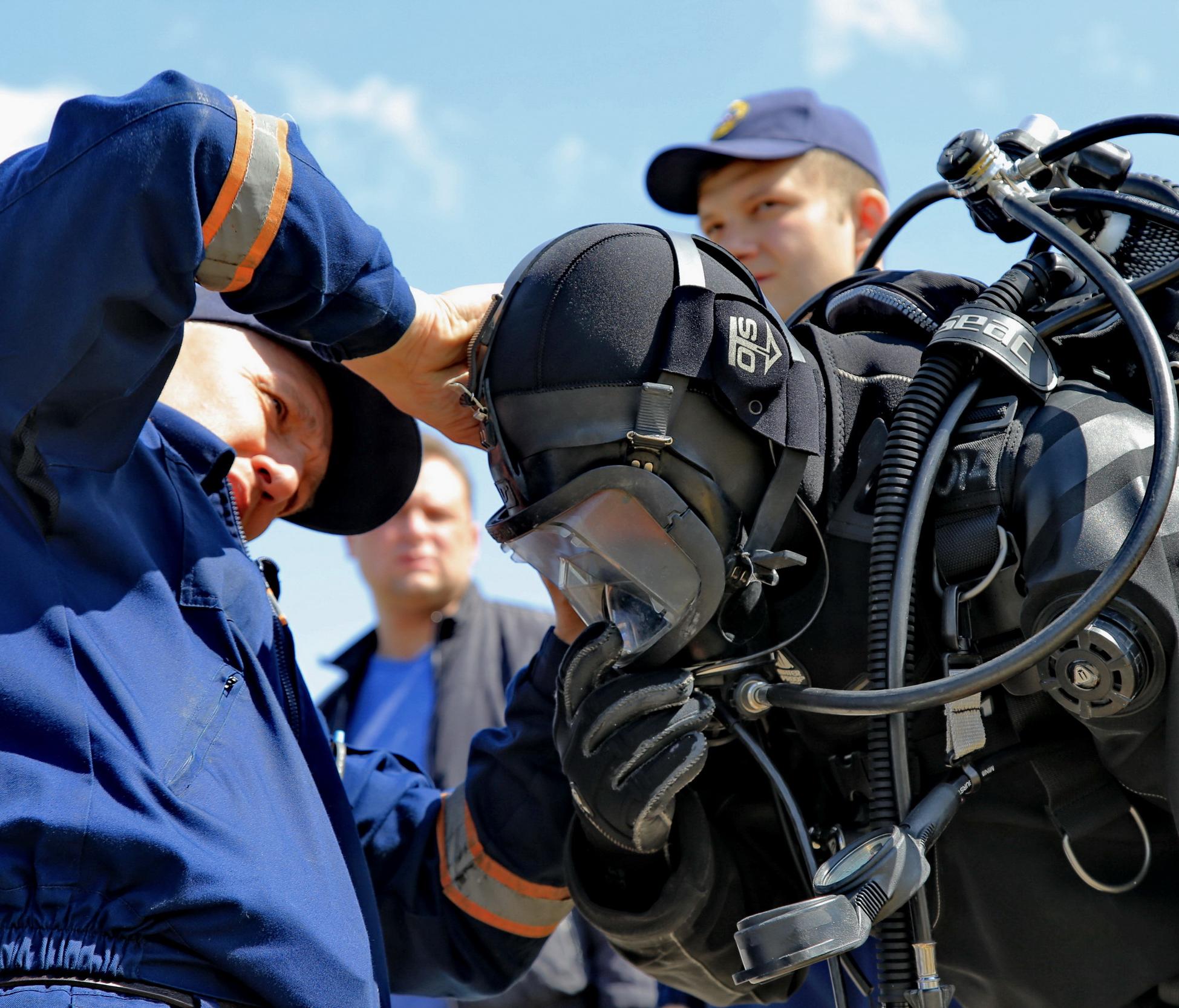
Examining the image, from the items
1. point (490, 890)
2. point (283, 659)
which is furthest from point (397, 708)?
point (283, 659)

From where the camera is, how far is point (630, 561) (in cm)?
232

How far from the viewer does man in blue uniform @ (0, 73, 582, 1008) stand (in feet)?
6.44

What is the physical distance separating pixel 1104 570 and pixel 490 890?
1.49 meters

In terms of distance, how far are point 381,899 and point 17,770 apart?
1.15m

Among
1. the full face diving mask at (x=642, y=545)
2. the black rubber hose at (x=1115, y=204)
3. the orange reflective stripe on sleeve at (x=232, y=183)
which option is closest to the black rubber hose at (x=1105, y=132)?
the black rubber hose at (x=1115, y=204)

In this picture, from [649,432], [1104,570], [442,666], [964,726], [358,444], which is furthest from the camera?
[442,666]

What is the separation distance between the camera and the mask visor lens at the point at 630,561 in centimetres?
230

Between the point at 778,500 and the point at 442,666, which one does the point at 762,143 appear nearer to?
the point at 442,666

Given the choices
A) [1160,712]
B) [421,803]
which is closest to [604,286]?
[1160,712]

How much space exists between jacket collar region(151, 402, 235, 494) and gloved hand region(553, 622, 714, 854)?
0.74 metres

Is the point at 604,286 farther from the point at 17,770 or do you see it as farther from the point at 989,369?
the point at 17,770

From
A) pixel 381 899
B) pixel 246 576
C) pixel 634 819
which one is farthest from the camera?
pixel 381 899

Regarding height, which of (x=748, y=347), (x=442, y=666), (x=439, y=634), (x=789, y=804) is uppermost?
(x=748, y=347)

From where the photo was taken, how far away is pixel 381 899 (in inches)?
115
